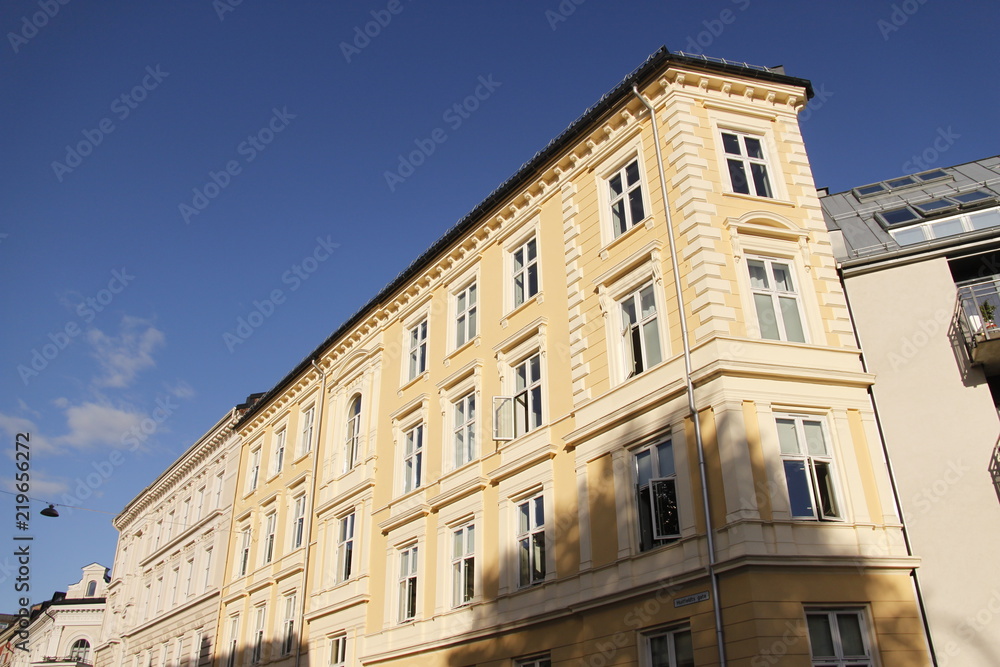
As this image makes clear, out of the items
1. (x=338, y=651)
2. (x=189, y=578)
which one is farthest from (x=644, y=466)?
(x=189, y=578)

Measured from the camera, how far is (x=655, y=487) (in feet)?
54.6

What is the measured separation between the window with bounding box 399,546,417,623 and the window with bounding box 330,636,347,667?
126 inches

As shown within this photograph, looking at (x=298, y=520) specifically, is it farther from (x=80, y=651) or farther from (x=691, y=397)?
(x=80, y=651)

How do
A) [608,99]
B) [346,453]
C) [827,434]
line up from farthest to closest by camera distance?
[346,453], [608,99], [827,434]

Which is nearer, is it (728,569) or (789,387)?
(728,569)

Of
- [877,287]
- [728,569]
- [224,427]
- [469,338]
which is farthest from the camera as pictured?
[224,427]

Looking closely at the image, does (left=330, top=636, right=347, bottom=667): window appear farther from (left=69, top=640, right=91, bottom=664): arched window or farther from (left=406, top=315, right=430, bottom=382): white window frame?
(left=69, top=640, right=91, bottom=664): arched window

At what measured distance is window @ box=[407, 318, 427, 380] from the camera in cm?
2658

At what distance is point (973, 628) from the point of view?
1436 centimetres

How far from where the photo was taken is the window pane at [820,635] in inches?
545

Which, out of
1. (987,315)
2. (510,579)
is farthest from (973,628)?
(510,579)

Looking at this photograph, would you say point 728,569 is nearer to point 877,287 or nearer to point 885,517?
point 885,517

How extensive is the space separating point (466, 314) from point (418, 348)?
105 inches

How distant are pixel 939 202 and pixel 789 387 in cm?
920
